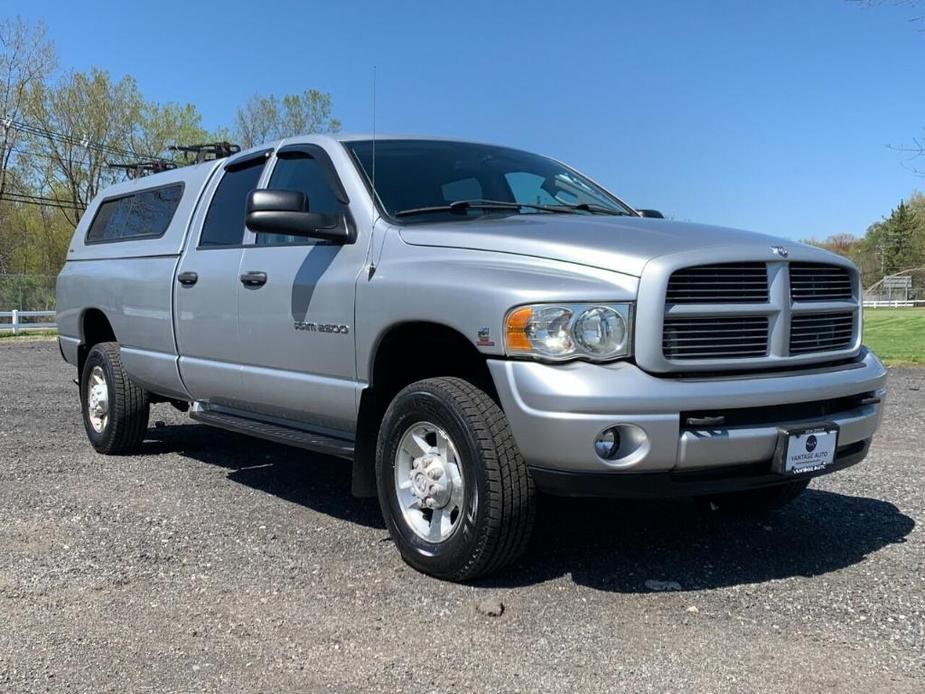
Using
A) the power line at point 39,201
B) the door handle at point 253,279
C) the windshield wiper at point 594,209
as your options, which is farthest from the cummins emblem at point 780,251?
the power line at point 39,201

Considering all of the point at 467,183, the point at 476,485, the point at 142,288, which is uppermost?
the point at 467,183

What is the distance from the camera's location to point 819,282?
3975 mm

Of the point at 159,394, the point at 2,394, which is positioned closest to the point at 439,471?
the point at 159,394

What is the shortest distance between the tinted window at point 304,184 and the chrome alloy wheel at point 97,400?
249 cm

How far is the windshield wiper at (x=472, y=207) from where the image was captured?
447cm

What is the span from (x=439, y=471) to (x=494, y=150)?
2293 mm

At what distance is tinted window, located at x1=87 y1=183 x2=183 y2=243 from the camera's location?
6.23 m

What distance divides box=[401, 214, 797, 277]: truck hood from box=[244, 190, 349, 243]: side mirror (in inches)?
18.0

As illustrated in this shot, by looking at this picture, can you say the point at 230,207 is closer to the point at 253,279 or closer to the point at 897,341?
the point at 253,279

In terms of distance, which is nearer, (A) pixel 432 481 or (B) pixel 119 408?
(A) pixel 432 481

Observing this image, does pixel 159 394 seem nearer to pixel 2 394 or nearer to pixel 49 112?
pixel 2 394

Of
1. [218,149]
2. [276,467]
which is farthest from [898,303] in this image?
[276,467]

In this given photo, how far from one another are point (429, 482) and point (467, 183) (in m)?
1.78

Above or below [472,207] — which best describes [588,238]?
below
